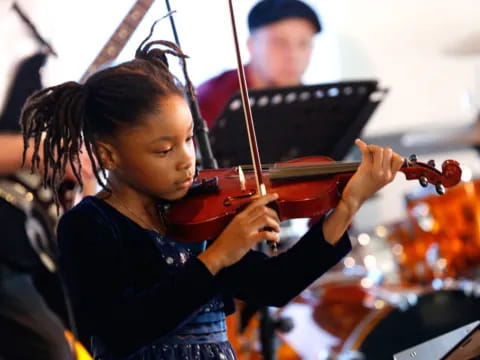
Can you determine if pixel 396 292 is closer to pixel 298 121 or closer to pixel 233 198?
pixel 298 121

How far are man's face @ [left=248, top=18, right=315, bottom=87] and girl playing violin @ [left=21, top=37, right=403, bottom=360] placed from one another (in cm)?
134

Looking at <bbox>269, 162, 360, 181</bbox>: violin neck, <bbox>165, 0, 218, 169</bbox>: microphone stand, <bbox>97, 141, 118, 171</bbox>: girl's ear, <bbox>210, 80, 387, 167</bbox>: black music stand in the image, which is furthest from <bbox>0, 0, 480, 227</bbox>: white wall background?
<bbox>97, 141, 118, 171</bbox>: girl's ear

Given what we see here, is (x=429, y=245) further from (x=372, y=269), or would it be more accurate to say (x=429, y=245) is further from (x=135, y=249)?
(x=135, y=249)

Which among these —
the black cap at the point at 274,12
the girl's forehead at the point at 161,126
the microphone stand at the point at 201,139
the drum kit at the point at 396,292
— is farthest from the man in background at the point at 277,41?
the girl's forehead at the point at 161,126

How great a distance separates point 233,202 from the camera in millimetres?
1109

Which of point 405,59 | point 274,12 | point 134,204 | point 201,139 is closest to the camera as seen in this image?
point 134,204

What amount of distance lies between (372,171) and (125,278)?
323mm

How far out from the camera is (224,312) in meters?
1.19

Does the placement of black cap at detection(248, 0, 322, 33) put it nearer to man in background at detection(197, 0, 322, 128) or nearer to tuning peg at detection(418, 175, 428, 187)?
man in background at detection(197, 0, 322, 128)

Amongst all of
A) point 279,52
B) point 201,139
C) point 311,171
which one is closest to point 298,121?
point 201,139

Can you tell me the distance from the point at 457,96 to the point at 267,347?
193 cm

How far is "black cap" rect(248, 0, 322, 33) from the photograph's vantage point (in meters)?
2.48

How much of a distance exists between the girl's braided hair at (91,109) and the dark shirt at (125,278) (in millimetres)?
68

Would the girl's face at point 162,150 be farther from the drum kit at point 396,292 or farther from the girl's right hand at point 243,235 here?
the drum kit at point 396,292
